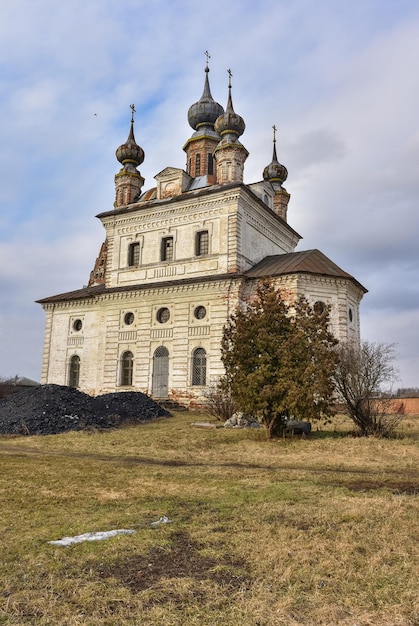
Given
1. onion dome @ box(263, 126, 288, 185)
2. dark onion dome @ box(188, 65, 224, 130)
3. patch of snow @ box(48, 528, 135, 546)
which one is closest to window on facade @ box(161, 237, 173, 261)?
onion dome @ box(263, 126, 288, 185)

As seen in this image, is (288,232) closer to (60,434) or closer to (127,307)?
(127,307)

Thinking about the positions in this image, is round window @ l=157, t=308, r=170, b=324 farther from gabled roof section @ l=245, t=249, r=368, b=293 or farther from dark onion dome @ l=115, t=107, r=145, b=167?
dark onion dome @ l=115, t=107, r=145, b=167

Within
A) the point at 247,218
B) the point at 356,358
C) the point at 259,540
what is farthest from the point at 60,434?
the point at 247,218

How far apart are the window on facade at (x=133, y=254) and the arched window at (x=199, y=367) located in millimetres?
6917

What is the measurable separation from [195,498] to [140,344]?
2018cm

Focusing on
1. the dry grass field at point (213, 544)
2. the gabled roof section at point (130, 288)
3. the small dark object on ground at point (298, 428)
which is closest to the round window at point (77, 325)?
the gabled roof section at point (130, 288)

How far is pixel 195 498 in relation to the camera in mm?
7164

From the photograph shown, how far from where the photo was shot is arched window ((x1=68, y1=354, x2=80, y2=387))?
29656 millimetres

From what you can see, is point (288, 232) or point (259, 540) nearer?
point (259, 540)

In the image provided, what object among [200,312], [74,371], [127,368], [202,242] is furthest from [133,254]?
[74,371]

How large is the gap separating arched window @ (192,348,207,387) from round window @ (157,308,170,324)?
257 cm

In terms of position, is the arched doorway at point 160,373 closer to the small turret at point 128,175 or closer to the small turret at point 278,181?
the small turret at point 128,175

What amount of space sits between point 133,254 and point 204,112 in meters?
11.2

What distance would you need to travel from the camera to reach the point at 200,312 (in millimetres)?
25641
